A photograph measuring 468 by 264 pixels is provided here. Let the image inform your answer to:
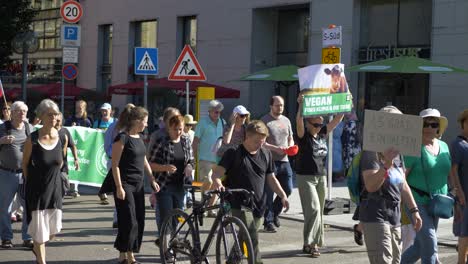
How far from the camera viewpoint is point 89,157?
1500 centimetres

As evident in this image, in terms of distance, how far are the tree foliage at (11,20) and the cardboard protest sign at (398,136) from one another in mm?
29673

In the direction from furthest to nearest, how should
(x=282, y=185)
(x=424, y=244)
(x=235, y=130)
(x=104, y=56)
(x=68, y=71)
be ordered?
(x=104, y=56) < (x=68, y=71) < (x=282, y=185) < (x=235, y=130) < (x=424, y=244)

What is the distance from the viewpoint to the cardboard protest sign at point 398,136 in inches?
247

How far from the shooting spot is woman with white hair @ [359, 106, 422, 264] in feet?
20.9

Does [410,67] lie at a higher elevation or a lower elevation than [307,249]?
higher

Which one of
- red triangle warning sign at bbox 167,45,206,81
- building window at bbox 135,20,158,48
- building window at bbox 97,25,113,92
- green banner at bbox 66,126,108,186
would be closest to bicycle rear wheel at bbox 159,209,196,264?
red triangle warning sign at bbox 167,45,206,81

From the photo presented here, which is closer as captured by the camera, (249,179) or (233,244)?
(233,244)

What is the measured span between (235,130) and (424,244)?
13.8 feet

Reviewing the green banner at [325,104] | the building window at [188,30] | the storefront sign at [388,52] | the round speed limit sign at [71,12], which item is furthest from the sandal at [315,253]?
the building window at [188,30]

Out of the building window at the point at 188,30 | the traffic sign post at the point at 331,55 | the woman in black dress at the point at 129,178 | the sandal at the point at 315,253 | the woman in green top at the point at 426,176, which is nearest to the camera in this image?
the woman in green top at the point at 426,176

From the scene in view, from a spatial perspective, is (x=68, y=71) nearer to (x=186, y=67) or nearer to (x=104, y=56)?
(x=186, y=67)

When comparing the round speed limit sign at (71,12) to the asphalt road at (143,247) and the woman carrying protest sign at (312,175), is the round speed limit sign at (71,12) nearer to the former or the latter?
A: the asphalt road at (143,247)

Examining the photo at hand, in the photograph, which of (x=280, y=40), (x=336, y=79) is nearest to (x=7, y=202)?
(x=336, y=79)

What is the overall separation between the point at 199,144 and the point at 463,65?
9.48 m
